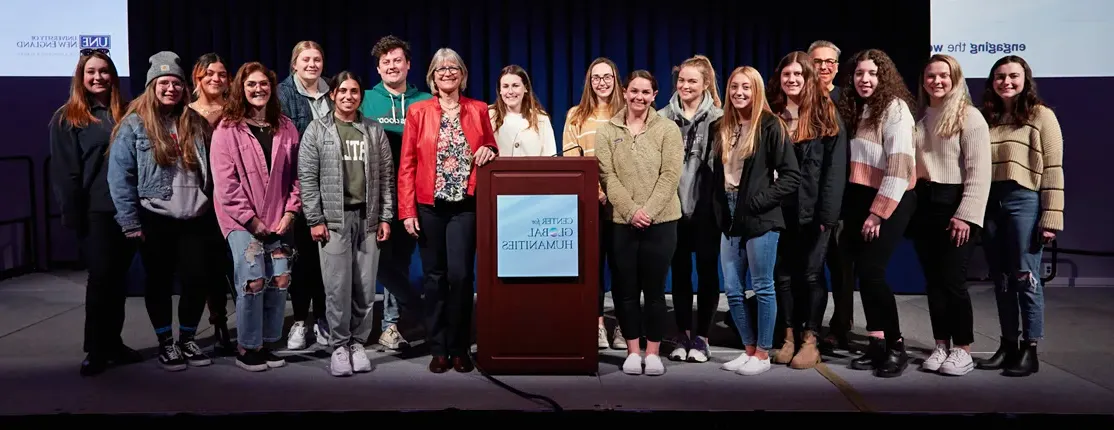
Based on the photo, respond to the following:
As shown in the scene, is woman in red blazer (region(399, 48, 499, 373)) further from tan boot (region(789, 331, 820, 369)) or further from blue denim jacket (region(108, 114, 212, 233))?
tan boot (region(789, 331, 820, 369))

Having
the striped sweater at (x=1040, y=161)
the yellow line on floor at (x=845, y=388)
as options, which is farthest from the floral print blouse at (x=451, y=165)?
the striped sweater at (x=1040, y=161)

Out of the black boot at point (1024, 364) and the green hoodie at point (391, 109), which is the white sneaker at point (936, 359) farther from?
the green hoodie at point (391, 109)

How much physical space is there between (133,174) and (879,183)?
10.5ft

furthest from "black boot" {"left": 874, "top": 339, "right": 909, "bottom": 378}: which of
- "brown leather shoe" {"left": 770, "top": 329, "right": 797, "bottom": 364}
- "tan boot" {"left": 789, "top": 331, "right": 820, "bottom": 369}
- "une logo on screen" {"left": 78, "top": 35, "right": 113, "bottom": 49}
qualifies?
"une logo on screen" {"left": 78, "top": 35, "right": 113, "bottom": 49}

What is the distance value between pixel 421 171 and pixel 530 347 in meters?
0.89

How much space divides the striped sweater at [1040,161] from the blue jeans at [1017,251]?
0.05 m

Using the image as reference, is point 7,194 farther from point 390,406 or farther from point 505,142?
point 390,406

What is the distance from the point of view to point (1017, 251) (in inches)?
171

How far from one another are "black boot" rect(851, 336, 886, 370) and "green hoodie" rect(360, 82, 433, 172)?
7.69ft

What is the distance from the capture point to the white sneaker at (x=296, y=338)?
4997mm

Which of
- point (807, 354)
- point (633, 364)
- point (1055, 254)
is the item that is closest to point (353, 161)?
point (633, 364)

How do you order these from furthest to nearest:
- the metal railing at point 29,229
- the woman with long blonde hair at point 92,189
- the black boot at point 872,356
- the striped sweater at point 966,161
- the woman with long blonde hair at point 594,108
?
the metal railing at point 29,229, the woman with long blonde hair at point 594,108, the black boot at point 872,356, the woman with long blonde hair at point 92,189, the striped sweater at point 966,161

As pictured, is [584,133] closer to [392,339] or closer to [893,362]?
[392,339]

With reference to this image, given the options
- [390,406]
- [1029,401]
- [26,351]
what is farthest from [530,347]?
[26,351]
